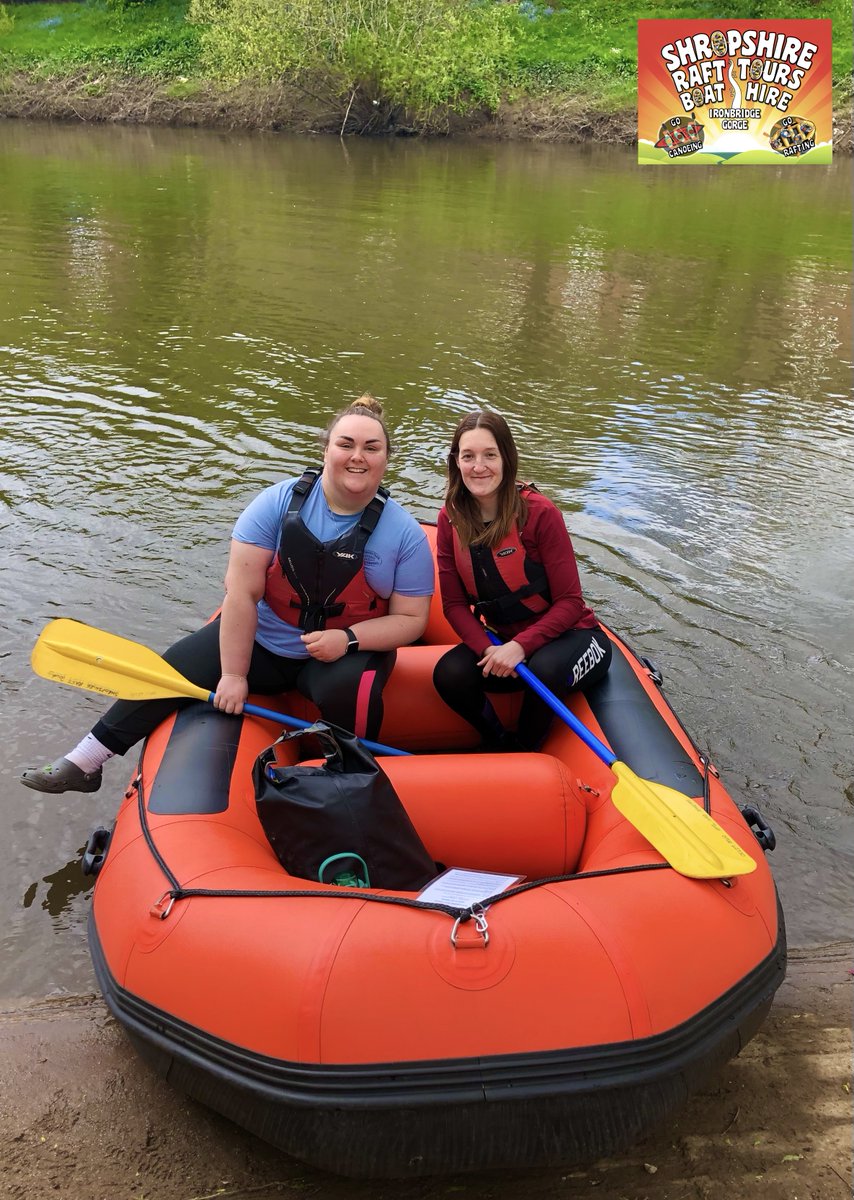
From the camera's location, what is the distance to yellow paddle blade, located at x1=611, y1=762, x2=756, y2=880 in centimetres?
205

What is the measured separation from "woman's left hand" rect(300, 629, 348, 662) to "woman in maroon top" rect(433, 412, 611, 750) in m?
0.29

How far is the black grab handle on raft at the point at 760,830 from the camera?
250 centimetres

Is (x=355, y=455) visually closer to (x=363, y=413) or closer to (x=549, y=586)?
(x=363, y=413)

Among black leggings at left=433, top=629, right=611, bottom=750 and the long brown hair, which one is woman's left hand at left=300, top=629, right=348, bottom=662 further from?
Answer: the long brown hair

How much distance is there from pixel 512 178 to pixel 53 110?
1470 centimetres

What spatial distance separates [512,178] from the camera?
16891mm

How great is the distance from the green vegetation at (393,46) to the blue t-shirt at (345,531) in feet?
76.4

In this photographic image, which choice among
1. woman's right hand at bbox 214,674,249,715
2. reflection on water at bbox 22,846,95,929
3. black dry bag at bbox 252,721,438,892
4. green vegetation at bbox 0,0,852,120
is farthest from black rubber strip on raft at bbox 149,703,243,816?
green vegetation at bbox 0,0,852,120

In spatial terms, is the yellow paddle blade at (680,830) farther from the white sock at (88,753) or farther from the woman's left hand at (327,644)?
the white sock at (88,753)

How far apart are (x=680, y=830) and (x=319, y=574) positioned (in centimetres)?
118

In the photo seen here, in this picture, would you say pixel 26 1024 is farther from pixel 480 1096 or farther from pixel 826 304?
pixel 826 304

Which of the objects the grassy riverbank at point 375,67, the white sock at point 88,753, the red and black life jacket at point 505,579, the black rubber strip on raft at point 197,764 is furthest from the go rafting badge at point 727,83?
the grassy riverbank at point 375,67

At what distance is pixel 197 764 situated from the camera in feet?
8.11

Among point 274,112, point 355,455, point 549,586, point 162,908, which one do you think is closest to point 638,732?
point 549,586
